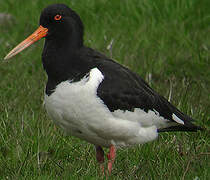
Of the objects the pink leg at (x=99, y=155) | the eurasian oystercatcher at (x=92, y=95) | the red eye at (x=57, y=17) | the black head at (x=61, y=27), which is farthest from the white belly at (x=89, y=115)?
the red eye at (x=57, y=17)

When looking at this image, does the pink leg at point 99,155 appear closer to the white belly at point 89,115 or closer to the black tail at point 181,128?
the white belly at point 89,115

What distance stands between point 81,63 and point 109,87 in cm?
30

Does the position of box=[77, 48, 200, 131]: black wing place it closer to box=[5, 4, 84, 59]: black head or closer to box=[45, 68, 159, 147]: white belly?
box=[45, 68, 159, 147]: white belly

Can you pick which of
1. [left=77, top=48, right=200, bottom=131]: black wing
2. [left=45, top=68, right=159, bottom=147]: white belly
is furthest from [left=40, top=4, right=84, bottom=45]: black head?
[left=45, top=68, right=159, bottom=147]: white belly

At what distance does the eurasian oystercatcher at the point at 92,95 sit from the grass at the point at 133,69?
280 millimetres

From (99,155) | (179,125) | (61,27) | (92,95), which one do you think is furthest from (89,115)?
(179,125)

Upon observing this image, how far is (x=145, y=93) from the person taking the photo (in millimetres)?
5406

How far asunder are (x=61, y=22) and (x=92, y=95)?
773mm

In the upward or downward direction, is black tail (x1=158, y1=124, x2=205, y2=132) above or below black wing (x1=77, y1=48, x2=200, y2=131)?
below

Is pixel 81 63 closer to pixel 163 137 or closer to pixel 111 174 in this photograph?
pixel 111 174

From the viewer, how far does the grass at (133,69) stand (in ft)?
17.1

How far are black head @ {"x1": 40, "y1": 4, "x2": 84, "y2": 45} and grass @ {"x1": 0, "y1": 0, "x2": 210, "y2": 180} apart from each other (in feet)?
2.86

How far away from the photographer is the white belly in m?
4.96

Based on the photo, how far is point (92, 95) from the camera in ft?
16.3
